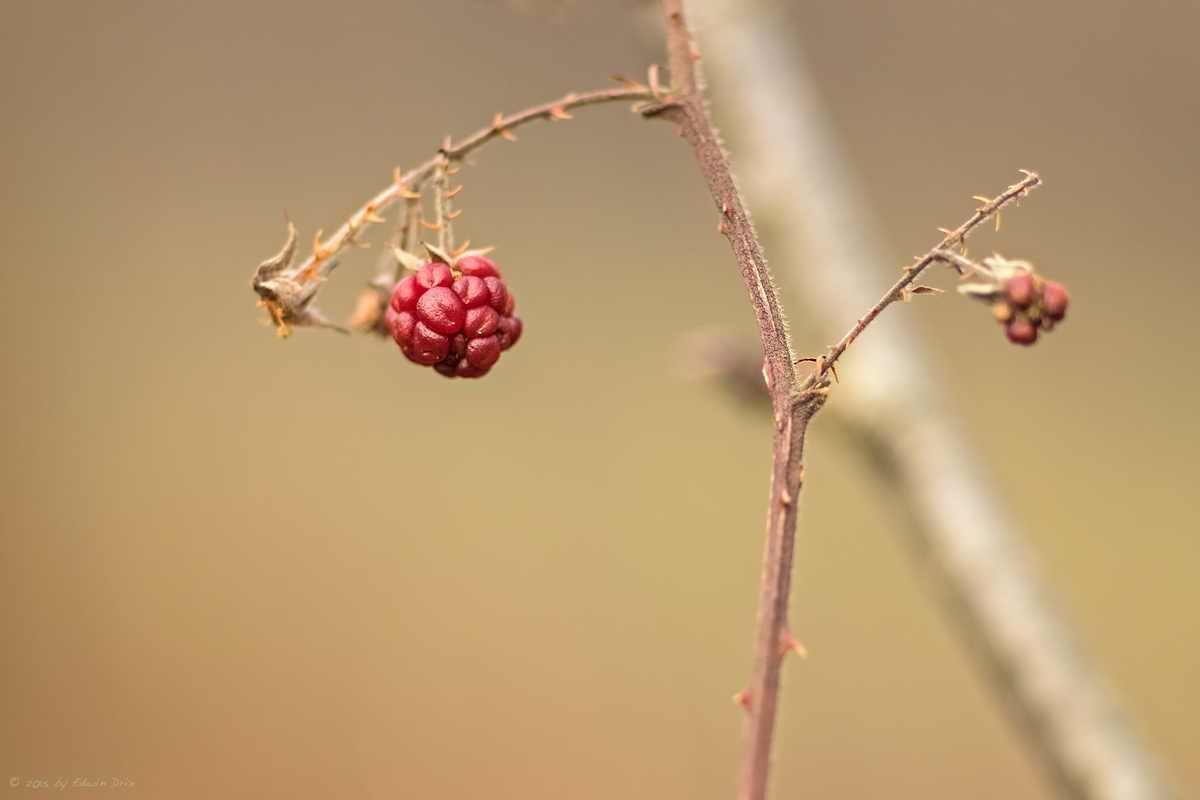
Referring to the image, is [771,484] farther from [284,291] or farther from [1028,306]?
[284,291]

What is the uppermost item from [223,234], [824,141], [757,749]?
[223,234]

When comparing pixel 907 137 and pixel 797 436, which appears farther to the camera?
pixel 907 137

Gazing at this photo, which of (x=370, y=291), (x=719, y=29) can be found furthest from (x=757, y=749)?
(x=719, y=29)

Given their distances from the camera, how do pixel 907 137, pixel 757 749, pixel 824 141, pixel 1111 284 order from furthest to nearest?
pixel 907 137, pixel 1111 284, pixel 824 141, pixel 757 749

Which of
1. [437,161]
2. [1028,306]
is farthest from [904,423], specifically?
[437,161]

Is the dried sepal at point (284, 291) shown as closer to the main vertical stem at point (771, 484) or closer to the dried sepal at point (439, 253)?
the dried sepal at point (439, 253)

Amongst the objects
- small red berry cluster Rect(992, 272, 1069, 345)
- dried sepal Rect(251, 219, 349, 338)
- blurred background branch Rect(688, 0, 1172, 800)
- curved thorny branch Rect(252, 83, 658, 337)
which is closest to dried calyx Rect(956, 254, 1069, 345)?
small red berry cluster Rect(992, 272, 1069, 345)

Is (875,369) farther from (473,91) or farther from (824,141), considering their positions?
(473,91)

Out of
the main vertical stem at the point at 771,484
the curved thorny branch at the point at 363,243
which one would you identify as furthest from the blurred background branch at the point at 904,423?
the main vertical stem at the point at 771,484
